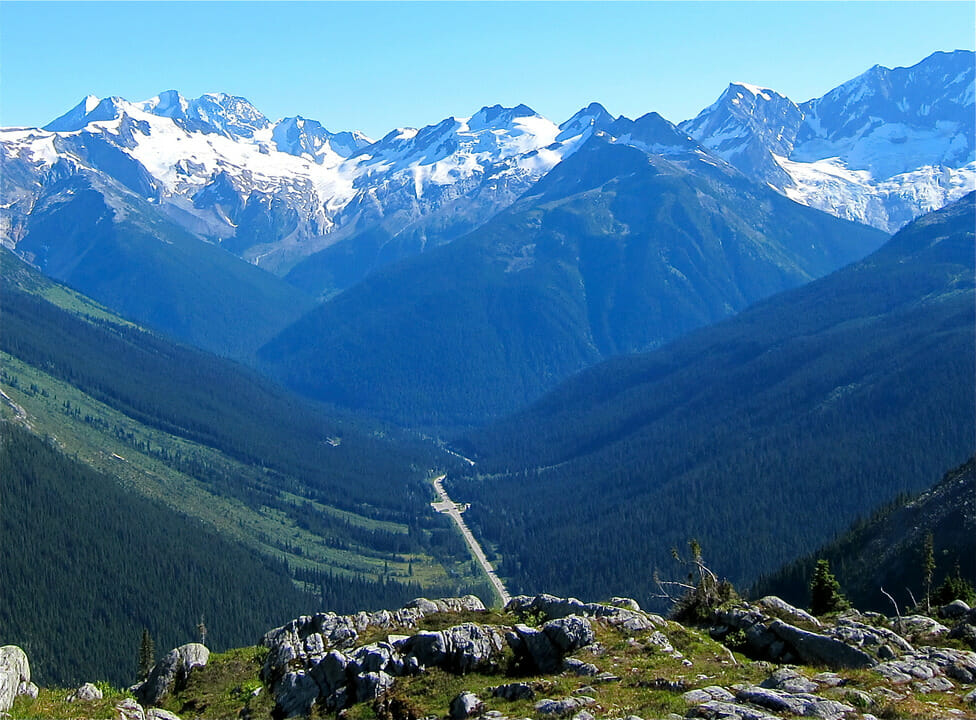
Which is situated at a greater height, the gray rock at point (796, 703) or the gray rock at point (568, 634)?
the gray rock at point (568, 634)

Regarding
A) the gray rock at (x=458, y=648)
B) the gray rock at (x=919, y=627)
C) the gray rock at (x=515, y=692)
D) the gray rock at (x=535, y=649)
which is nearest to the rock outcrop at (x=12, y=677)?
the gray rock at (x=458, y=648)

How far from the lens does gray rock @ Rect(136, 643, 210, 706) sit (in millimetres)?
61406

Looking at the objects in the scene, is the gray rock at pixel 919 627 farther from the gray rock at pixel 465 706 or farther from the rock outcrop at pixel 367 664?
the gray rock at pixel 465 706

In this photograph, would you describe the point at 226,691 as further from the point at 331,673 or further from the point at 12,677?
the point at 12,677

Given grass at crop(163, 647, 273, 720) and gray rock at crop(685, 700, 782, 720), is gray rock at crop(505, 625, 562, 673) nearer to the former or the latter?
gray rock at crop(685, 700, 782, 720)

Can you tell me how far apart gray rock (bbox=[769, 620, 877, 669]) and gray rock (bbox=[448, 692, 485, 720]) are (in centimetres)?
1972

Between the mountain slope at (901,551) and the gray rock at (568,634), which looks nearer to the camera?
the gray rock at (568,634)

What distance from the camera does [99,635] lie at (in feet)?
637

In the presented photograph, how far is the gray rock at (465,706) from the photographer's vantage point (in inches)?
1884

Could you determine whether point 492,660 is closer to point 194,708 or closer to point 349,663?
point 349,663

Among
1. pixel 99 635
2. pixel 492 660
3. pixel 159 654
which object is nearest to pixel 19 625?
pixel 99 635

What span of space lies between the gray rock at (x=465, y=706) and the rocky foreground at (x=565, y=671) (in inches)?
2.5

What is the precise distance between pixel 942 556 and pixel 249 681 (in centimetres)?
10368

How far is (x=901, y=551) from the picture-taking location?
13162 centimetres
